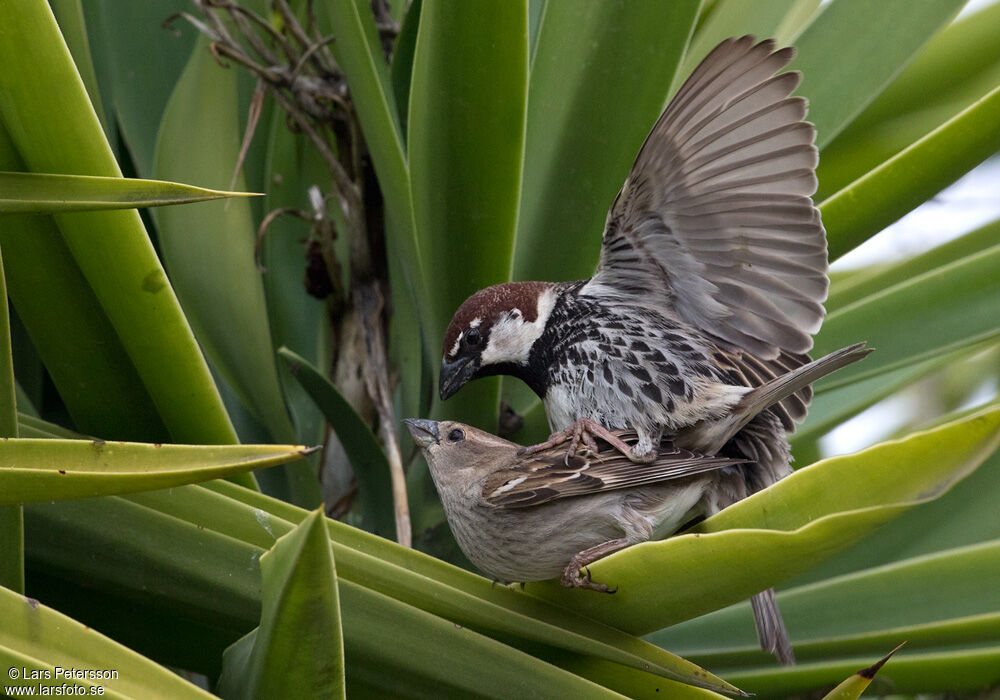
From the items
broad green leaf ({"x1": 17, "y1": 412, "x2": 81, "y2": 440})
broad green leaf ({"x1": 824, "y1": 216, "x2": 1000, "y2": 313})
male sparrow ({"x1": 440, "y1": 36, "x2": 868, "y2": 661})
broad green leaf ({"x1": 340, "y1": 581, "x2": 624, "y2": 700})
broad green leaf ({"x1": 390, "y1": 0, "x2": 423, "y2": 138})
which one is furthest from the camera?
broad green leaf ({"x1": 824, "y1": 216, "x2": 1000, "y2": 313})

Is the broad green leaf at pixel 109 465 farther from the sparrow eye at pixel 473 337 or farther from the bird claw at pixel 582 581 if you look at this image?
the sparrow eye at pixel 473 337

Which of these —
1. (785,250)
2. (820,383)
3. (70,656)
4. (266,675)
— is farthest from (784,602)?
(70,656)

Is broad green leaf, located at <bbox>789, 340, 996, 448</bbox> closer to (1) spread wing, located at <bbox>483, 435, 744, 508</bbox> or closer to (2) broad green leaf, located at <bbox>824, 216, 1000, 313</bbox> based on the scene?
(2) broad green leaf, located at <bbox>824, 216, 1000, 313</bbox>

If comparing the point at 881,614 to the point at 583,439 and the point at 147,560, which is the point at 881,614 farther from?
the point at 147,560

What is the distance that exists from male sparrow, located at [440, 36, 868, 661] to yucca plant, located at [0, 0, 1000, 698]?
10cm

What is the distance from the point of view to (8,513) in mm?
1091

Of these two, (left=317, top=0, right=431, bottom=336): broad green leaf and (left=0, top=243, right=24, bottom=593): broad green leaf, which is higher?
(left=317, top=0, right=431, bottom=336): broad green leaf

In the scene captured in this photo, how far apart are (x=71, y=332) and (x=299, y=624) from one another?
0.83 meters

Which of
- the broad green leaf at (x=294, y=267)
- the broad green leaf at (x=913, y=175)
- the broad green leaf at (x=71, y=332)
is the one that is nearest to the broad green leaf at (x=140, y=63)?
the broad green leaf at (x=294, y=267)

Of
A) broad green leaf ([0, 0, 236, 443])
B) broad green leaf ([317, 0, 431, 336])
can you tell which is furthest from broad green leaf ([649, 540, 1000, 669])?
broad green leaf ([0, 0, 236, 443])

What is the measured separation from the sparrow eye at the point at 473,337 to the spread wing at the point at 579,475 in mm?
288

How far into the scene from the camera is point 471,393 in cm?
195

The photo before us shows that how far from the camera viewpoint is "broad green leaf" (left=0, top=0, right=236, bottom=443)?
1.29m

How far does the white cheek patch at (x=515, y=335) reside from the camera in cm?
190
